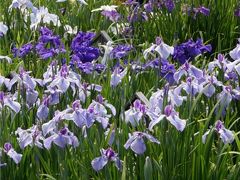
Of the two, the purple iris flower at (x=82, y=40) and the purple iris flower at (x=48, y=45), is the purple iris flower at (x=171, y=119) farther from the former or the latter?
the purple iris flower at (x=82, y=40)

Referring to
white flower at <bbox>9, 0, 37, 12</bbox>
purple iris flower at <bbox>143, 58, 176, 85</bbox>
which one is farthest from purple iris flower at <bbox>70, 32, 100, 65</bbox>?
white flower at <bbox>9, 0, 37, 12</bbox>

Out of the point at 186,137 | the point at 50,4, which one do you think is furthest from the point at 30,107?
the point at 50,4

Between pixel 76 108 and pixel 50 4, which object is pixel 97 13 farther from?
pixel 76 108

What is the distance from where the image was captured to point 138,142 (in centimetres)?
222

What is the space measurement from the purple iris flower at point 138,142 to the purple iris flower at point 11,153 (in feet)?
1.22

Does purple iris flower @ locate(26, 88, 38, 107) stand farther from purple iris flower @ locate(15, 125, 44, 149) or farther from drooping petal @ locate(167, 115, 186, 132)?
drooping petal @ locate(167, 115, 186, 132)

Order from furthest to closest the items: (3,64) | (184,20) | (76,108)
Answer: (184,20), (3,64), (76,108)

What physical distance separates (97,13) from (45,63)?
4.16 feet

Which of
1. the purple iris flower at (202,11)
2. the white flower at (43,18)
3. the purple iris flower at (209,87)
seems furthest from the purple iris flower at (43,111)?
the purple iris flower at (202,11)

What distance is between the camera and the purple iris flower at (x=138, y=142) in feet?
7.25

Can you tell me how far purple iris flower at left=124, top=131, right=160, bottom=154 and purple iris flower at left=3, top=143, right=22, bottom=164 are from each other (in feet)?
1.22

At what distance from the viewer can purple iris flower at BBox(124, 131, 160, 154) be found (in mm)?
2211

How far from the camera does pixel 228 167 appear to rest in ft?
8.05

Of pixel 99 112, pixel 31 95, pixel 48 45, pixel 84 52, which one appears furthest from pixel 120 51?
pixel 99 112
